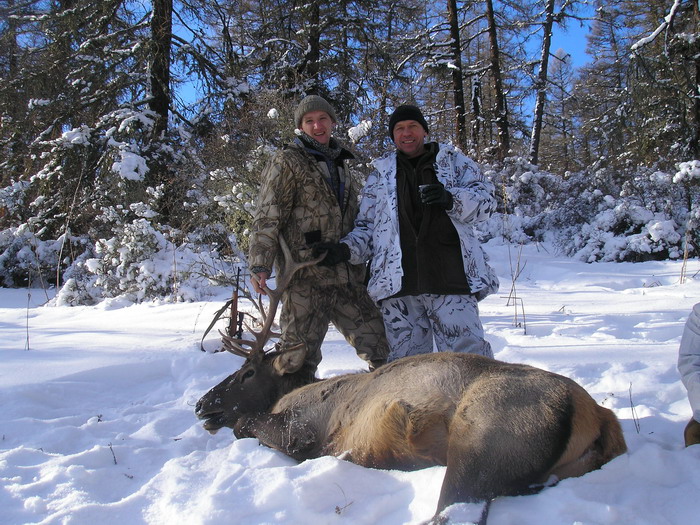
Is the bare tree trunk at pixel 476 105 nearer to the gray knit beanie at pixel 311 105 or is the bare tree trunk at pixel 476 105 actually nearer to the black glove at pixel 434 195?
the gray knit beanie at pixel 311 105

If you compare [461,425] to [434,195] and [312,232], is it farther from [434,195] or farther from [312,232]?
[312,232]

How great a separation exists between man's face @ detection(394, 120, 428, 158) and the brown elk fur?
1.56 m

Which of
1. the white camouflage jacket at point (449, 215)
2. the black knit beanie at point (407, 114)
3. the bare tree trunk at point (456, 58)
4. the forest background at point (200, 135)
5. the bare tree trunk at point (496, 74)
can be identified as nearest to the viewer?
the white camouflage jacket at point (449, 215)

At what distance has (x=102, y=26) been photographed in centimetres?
1214

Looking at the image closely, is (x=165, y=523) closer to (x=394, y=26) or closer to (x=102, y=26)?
(x=102, y=26)

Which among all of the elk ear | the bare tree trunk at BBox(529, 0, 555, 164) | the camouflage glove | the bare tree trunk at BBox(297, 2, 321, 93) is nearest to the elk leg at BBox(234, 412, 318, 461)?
the elk ear

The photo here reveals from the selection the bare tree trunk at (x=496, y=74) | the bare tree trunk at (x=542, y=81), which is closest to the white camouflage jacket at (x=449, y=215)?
the bare tree trunk at (x=496, y=74)

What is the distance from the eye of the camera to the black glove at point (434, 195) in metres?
3.25

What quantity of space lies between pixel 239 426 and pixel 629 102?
457 inches

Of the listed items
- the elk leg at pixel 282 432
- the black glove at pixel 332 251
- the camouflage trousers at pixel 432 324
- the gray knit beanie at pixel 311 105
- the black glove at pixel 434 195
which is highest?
the gray knit beanie at pixel 311 105

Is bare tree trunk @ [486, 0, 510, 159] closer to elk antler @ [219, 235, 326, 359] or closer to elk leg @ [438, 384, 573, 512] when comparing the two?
elk antler @ [219, 235, 326, 359]

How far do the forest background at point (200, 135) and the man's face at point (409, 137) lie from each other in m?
4.81

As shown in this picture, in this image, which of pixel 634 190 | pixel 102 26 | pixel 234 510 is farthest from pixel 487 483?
pixel 102 26

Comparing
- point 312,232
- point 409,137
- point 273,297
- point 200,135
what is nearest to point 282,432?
point 273,297
